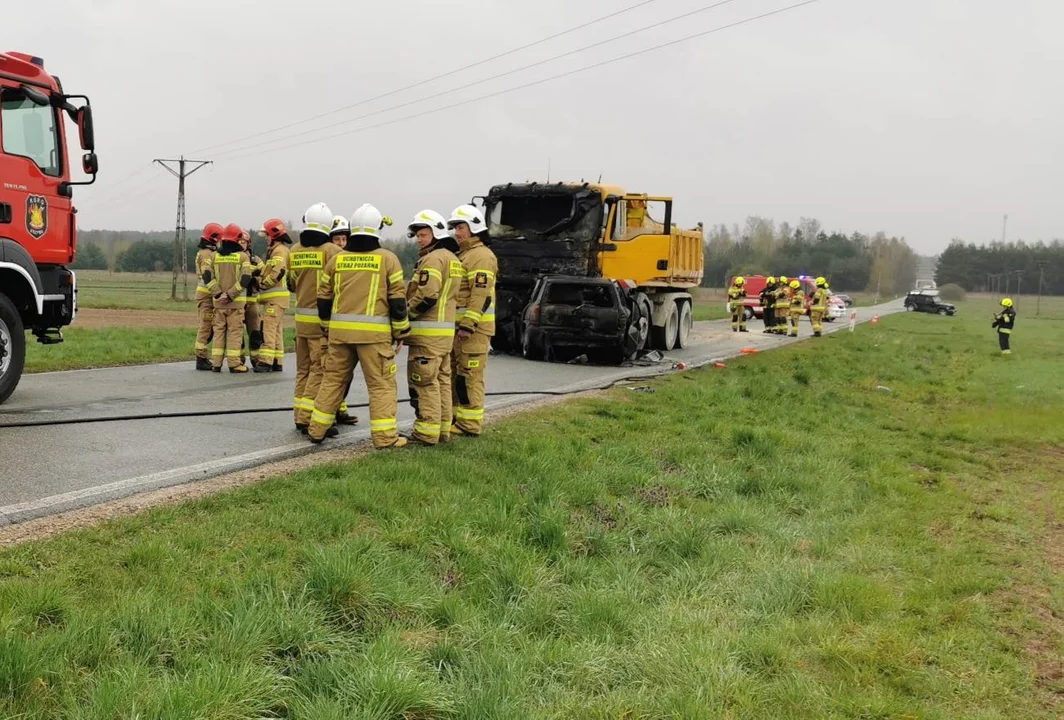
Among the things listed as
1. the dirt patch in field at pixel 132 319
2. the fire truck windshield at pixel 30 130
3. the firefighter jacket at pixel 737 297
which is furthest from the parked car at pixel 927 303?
the fire truck windshield at pixel 30 130

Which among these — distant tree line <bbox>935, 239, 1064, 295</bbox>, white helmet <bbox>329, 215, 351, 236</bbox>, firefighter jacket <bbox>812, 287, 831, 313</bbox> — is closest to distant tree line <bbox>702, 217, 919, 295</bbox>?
distant tree line <bbox>935, 239, 1064, 295</bbox>

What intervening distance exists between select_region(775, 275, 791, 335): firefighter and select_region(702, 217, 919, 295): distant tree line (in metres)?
43.6

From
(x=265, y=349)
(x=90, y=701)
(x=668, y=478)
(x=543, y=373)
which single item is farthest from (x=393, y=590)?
(x=543, y=373)

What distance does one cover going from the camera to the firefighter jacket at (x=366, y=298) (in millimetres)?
6336

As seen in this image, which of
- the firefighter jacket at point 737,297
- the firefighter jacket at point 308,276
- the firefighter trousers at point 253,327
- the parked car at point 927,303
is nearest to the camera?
the firefighter jacket at point 308,276

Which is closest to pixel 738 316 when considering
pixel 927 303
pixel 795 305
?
pixel 795 305

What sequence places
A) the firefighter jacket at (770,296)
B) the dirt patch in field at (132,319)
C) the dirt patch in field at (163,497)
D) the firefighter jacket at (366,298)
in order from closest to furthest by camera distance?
the dirt patch in field at (163,497), the firefighter jacket at (366,298), the dirt patch in field at (132,319), the firefighter jacket at (770,296)

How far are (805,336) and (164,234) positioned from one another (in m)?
79.0

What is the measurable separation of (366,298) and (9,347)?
396 centimetres

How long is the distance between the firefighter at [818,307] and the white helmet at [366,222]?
67.5 feet

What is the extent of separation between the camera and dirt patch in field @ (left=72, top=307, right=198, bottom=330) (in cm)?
2180

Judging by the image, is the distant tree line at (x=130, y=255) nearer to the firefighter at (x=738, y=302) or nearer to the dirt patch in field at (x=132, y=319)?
the dirt patch in field at (x=132, y=319)

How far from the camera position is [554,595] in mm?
4188

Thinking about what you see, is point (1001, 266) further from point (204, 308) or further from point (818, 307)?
point (204, 308)
